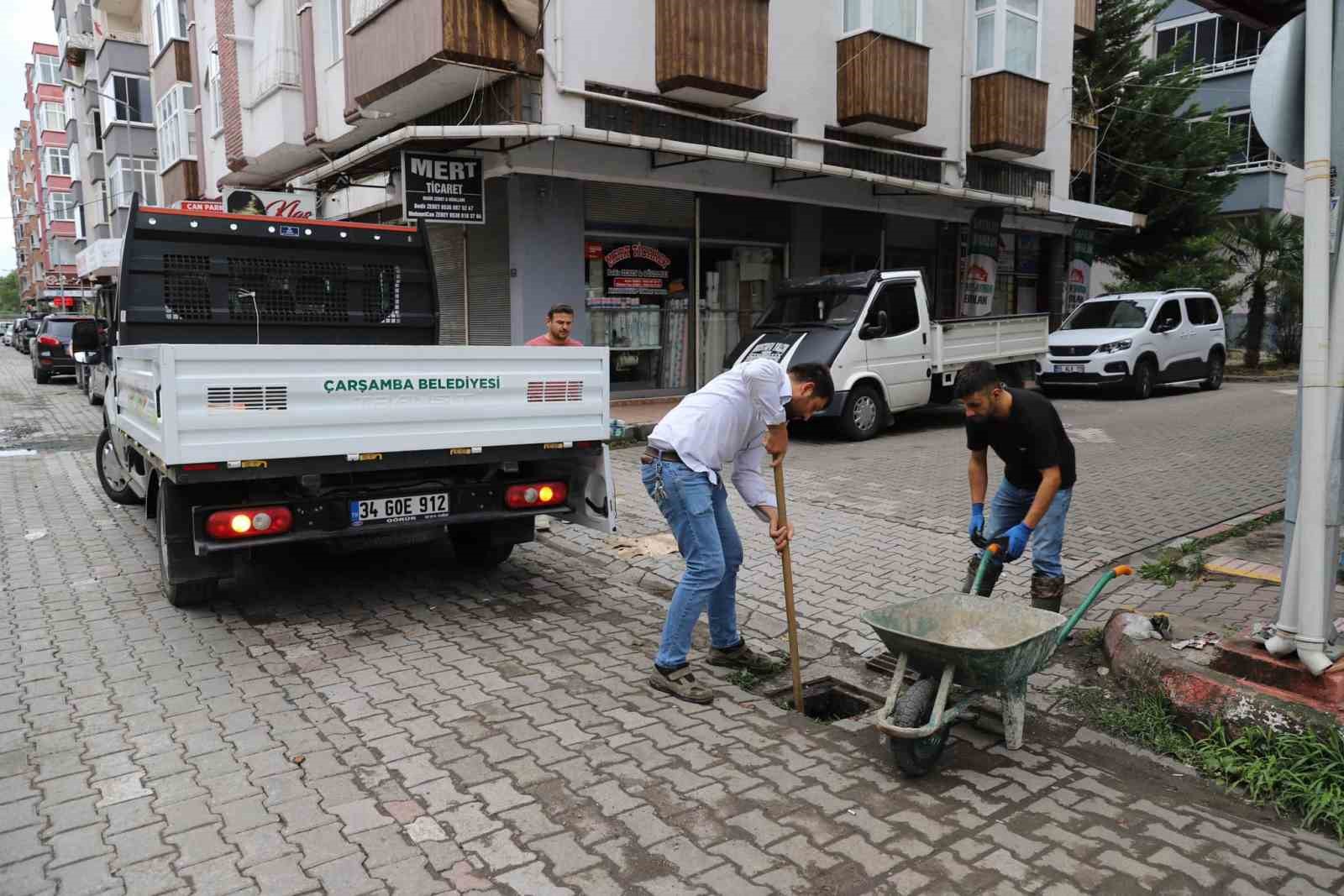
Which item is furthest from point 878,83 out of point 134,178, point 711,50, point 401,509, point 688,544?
point 134,178

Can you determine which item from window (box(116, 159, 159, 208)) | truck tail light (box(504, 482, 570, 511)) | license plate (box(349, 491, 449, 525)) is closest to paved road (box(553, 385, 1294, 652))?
truck tail light (box(504, 482, 570, 511))

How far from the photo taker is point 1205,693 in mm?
3955

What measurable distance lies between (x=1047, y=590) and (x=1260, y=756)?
5.03 ft

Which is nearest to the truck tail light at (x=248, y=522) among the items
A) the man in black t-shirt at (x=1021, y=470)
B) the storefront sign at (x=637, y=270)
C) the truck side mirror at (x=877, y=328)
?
the man in black t-shirt at (x=1021, y=470)

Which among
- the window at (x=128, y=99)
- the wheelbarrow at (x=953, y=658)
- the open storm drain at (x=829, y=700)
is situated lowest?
the open storm drain at (x=829, y=700)

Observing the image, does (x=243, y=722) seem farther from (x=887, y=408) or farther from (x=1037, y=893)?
(x=887, y=408)

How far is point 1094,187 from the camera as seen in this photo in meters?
21.7

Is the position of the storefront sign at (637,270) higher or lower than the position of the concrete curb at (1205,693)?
higher

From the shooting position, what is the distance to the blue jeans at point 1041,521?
5.01m

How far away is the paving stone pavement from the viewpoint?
9.81 ft

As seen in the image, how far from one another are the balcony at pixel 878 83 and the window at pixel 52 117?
64.6m

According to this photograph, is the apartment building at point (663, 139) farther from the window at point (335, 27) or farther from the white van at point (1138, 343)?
the white van at point (1138, 343)

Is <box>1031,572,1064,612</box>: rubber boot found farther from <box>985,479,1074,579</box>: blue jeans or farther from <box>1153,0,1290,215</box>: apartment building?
<box>1153,0,1290,215</box>: apartment building

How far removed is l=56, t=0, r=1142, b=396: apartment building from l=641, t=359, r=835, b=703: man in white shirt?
8132 mm
